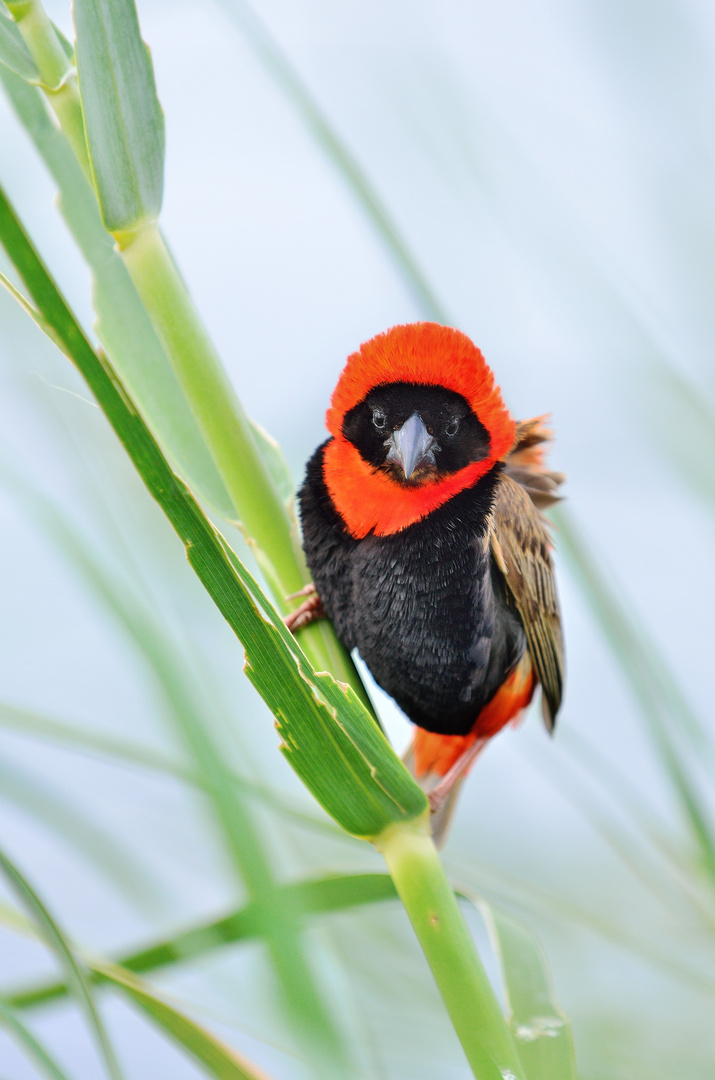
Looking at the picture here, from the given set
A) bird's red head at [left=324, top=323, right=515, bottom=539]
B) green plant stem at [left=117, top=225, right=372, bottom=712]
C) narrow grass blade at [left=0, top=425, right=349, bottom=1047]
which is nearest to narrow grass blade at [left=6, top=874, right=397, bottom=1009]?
narrow grass blade at [left=0, top=425, right=349, bottom=1047]

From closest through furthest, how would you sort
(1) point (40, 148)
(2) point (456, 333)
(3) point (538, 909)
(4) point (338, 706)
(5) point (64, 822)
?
1. (4) point (338, 706)
2. (1) point (40, 148)
3. (5) point (64, 822)
4. (2) point (456, 333)
5. (3) point (538, 909)

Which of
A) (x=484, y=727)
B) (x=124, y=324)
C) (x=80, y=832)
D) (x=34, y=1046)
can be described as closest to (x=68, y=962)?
(x=34, y=1046)

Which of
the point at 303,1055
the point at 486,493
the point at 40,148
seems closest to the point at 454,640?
the point at 486,493

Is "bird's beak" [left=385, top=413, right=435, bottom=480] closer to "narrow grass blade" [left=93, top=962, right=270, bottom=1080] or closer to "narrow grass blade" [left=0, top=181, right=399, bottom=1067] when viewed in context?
"narrow grass blade" [left=0, top=181, right=399, bottom=1067]

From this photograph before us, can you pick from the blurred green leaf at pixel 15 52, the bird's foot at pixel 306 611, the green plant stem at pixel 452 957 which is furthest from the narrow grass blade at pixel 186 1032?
the blurred green leaf at pixel 15 52

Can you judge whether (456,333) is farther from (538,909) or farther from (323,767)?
(538,909)

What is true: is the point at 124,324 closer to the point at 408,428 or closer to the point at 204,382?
the point at 204,382
